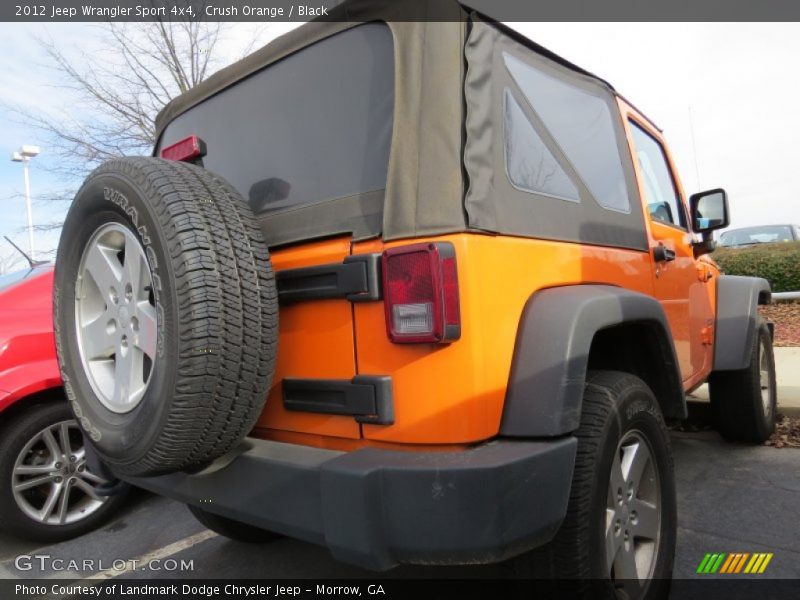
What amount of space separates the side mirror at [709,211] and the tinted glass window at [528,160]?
1.88m

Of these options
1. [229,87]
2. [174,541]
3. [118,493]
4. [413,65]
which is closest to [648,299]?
[413,65]

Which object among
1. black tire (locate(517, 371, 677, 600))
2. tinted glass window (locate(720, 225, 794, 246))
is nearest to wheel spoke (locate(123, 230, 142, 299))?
black tire (locate(517, 371, 677, 600))

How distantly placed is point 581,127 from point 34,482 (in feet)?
11.0

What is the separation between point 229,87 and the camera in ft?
7.85

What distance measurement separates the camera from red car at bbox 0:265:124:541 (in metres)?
3.14

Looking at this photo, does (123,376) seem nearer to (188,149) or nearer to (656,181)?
(188,149)

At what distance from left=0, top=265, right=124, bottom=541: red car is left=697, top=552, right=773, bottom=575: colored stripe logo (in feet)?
10.4

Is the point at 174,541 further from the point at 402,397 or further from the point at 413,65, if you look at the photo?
the point at 413,65

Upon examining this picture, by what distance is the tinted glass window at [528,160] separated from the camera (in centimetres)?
187

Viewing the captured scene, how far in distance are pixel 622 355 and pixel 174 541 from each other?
252 centimetres

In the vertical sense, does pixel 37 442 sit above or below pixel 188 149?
below

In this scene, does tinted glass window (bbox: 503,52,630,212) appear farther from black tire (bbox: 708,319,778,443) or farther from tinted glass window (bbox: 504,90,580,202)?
black tire (bbox: 708,319,778,443)

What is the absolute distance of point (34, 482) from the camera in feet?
10.6

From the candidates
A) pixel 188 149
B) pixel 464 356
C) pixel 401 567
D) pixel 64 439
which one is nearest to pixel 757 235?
pixel 401 567
